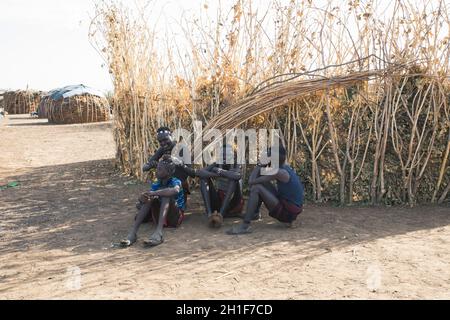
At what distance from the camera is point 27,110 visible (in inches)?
999

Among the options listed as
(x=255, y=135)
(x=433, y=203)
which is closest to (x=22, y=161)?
(x=255, y=135)

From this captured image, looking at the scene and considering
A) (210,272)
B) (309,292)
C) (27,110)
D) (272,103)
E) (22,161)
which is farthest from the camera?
(27,110)

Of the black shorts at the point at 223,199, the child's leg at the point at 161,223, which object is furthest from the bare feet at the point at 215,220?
the child's leg at the point at 161,223

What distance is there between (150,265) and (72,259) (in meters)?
0.69

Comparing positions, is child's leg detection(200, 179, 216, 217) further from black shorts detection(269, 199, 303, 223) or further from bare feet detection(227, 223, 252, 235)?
black shorts detection(269, 199, 303, 223)

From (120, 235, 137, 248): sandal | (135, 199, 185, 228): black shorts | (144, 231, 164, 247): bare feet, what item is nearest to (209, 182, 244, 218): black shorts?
(135, 199, 185, 228): black shorts

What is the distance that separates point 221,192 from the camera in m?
4.79

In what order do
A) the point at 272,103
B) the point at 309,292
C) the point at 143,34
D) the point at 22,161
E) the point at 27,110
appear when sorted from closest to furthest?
1. the point at 309,292
2. the point at 272,103
3. the point at 143,34
4. the point at 22,161
5. the point at 27,110

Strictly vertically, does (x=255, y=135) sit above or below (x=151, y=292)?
above

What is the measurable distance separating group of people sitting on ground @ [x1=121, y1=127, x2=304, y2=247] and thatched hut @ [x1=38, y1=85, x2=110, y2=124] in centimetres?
1325

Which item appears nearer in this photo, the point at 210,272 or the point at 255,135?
the point at 210,272

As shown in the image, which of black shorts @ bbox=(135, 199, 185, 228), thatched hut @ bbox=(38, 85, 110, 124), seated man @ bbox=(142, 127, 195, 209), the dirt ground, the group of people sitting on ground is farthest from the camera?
thatched hut @ bbox=(38, 85, 110, 124)

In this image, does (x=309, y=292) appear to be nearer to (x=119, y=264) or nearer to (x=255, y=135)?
(x=119, y=264)

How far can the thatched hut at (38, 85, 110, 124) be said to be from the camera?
1703 cm
